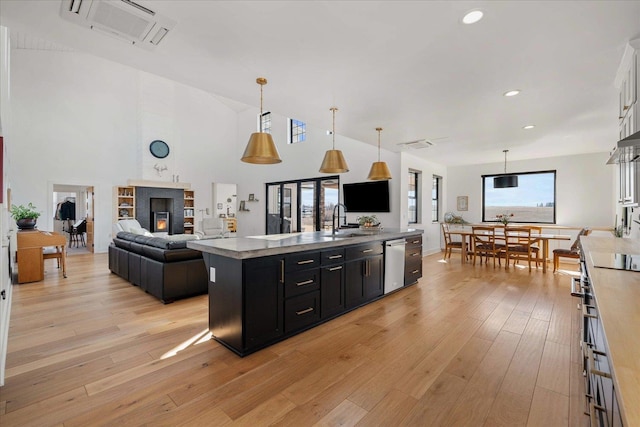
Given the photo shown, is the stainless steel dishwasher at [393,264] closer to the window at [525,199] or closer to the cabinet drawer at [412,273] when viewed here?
the cabinet drawer at [412,273]

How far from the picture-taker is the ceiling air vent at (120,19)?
191 cm

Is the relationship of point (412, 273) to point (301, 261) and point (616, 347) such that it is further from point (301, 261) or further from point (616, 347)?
point (616, 347)

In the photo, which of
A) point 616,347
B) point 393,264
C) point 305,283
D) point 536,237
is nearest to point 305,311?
point 305,283

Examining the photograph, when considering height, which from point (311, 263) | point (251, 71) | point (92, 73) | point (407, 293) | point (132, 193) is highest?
point (92, 73)

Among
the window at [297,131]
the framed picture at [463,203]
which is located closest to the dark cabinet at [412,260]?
the framed picture at [463,203]

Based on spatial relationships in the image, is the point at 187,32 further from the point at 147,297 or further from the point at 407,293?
the point at 407,293

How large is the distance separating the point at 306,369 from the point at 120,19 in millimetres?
2849

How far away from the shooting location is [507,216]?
26.0 ft

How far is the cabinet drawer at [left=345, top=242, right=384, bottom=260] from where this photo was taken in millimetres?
3389

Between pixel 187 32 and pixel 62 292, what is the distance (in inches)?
164

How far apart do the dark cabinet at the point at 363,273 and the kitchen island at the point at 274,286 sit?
0.01m

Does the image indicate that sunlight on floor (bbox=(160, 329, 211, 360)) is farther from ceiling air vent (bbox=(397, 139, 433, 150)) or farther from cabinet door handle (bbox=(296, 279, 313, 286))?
ceiling air vent (bbox=(397, 139, 433, 150))

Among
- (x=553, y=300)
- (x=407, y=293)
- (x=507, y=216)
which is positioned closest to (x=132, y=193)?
(x=407, y=293)

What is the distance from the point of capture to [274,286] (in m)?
2.57
